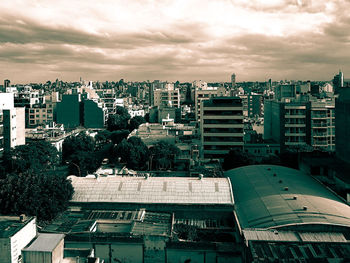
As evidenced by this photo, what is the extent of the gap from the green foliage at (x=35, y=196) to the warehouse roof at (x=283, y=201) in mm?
17648

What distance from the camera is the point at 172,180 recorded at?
140 feet

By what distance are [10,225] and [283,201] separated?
24.4m

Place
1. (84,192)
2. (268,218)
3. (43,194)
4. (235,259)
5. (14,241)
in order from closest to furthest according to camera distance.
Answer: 1. (14,241)
2. (235,259)
3. (268,218)
4. (43,194)
5. (84,192)

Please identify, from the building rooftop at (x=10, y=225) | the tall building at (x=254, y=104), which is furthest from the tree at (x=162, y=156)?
the tall building at (x=254, y=104)

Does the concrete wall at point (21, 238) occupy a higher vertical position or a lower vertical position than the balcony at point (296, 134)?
lower

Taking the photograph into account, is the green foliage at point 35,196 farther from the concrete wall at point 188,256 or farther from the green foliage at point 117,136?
the green foliage at point 117,136

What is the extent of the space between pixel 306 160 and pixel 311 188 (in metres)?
11.3

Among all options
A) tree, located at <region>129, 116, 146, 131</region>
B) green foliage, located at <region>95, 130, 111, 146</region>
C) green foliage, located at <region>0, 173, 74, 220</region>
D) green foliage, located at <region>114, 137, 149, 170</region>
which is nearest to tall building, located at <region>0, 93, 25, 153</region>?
green foliage, located at <region>95, 130, 111, 146</region>

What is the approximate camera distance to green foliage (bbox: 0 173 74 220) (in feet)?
113

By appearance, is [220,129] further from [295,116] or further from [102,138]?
[102,138]

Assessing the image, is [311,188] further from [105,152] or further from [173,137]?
[105,152]

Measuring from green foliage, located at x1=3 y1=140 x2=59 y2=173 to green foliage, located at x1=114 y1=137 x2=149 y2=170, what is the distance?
46.8ft

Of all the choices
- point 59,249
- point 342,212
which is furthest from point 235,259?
point 59,249

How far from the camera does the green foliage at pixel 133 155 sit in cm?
6462
